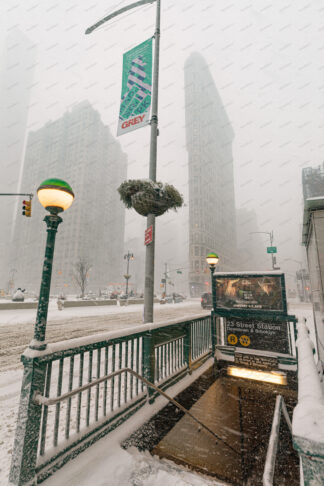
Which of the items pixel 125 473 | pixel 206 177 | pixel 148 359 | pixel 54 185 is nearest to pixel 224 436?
pixel 125 473

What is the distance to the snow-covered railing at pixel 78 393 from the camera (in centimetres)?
224

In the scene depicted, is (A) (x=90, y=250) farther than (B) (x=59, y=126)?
No

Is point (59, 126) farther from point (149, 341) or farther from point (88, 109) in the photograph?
point (149, 341)

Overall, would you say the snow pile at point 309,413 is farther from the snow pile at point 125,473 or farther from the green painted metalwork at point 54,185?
the green painted metalwork at point 54,185

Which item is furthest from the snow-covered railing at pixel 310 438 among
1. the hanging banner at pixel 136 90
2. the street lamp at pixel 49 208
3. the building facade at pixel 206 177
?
the building facade at pixel 206 177

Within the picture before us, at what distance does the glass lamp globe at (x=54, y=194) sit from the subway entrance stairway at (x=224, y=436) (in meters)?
3.10

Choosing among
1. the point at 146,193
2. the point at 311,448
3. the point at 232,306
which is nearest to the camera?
the point at 311,448

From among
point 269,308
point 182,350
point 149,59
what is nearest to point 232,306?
point 269,308

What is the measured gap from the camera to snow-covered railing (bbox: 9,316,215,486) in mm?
2238

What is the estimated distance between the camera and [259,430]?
3.21m

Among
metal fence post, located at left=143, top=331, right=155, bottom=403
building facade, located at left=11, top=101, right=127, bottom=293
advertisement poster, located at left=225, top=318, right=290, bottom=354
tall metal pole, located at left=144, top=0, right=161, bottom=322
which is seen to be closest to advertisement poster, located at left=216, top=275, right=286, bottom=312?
advertisement poster, located at left=225, top=318, right=290, bottom=354

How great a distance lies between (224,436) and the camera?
10.1ft

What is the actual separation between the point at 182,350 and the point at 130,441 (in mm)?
2416

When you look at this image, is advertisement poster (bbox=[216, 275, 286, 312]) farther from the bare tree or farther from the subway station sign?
the bare tree
